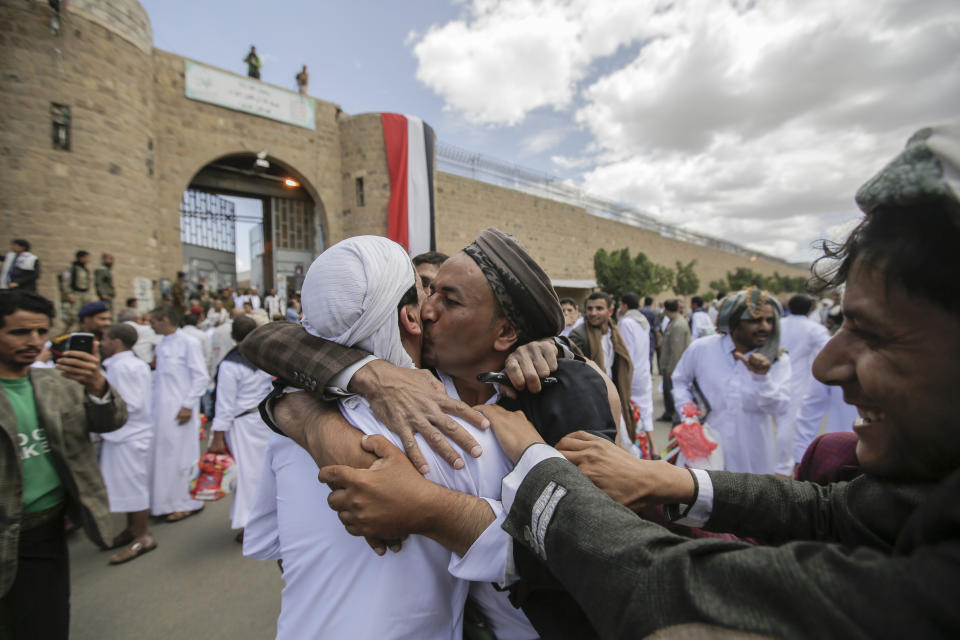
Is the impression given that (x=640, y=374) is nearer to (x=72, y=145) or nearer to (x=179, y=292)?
(x=179, y=292)

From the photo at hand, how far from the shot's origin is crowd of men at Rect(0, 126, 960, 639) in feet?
1.91

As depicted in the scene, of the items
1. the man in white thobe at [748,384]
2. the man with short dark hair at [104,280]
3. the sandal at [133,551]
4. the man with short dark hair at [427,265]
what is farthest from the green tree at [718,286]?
the sandal at [133,551]

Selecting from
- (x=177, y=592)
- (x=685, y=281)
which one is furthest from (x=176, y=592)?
(x=685, y=281)

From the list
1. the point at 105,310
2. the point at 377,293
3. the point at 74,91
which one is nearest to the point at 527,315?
the point at 377,293

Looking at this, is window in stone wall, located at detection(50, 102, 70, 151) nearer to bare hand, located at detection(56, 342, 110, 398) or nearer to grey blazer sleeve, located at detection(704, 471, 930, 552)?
bare hand, located at detection(56, 342, 110, 398)

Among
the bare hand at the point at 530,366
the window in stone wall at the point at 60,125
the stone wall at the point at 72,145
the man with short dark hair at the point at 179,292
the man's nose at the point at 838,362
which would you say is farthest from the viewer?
the man with short dark hair at the point at 179,292

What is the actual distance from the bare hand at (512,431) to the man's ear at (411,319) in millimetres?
316

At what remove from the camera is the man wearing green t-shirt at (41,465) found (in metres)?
1.95

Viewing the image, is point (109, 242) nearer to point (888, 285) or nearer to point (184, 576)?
point (184, 576)

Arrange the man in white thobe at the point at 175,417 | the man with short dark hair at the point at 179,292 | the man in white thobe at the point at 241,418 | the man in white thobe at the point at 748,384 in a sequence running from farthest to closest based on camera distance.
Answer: the man with short dark hair at the point at 179,292
the man in white thobe at the point at 175,417
the man in white thobe at the point at 241,418
the man in white thobe at the point at 748,384

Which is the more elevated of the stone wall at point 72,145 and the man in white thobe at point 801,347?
the stone wall at point 72,145

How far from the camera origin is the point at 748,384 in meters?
3.17

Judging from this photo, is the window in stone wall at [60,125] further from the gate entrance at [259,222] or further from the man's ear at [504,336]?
the man's ear at [504,336]

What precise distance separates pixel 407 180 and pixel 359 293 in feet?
55.0
